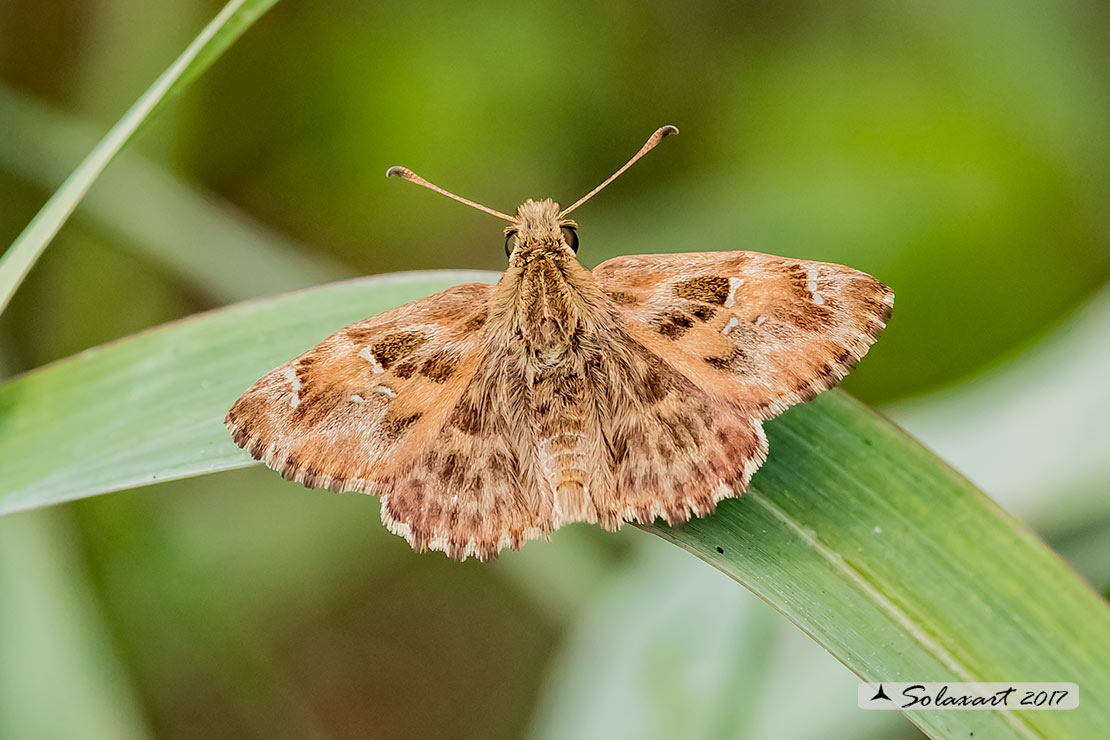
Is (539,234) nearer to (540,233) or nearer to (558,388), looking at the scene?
(540,233)

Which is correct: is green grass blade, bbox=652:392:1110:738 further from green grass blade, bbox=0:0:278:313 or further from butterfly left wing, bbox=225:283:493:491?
green grass blade, bbox=0:0:278:313

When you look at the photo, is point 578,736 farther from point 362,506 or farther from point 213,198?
point 213,198

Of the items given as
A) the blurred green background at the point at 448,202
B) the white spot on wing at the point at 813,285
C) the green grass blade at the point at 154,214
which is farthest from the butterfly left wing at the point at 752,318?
the green grass blade at the point at 154,214

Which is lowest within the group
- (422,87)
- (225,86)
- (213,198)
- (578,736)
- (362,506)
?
(578,736)

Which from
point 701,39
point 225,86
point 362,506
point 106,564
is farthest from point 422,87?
point 106,564

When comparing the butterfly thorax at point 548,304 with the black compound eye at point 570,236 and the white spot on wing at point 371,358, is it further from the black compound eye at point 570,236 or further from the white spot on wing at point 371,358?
the white spot on wing at point 371,358

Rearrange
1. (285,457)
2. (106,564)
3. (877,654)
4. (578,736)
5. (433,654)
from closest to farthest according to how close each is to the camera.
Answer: (877,654) < (285,457) < (578,736) < (106,564) < (433,654)

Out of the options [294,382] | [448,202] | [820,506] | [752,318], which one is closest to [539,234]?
[752,318]
